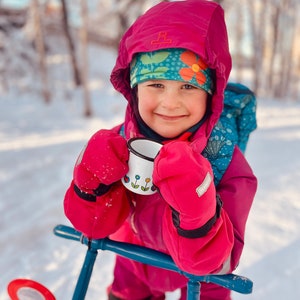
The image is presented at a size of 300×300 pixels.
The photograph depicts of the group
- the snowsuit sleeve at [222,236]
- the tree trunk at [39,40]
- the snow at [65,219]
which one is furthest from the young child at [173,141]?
the tree trunk at [39,40]

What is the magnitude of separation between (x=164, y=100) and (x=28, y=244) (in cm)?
199

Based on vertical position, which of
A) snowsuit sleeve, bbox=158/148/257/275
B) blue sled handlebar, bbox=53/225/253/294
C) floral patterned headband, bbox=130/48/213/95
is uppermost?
floral patterned headband, bbox=130/48/213/95

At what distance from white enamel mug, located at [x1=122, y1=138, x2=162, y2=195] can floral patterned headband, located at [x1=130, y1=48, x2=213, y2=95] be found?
0.29m

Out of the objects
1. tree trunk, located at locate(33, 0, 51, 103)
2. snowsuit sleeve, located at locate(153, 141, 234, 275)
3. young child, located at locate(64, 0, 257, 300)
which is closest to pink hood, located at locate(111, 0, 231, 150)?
young child, located at locate(64, 0, 257, 300)

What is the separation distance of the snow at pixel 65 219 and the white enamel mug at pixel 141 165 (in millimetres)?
1312

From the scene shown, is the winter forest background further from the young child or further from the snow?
the young child

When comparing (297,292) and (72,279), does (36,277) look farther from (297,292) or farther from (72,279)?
(297,292)

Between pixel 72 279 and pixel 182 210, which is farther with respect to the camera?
pixel 72 279

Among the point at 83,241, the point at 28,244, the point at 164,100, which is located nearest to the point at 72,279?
the point at 28,244

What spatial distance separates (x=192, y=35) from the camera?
1.36 m

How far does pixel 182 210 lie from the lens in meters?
1.06

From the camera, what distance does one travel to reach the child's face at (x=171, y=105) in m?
1.39

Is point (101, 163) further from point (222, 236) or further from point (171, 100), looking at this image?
point (222, 236)

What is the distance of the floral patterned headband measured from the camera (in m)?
1.37
